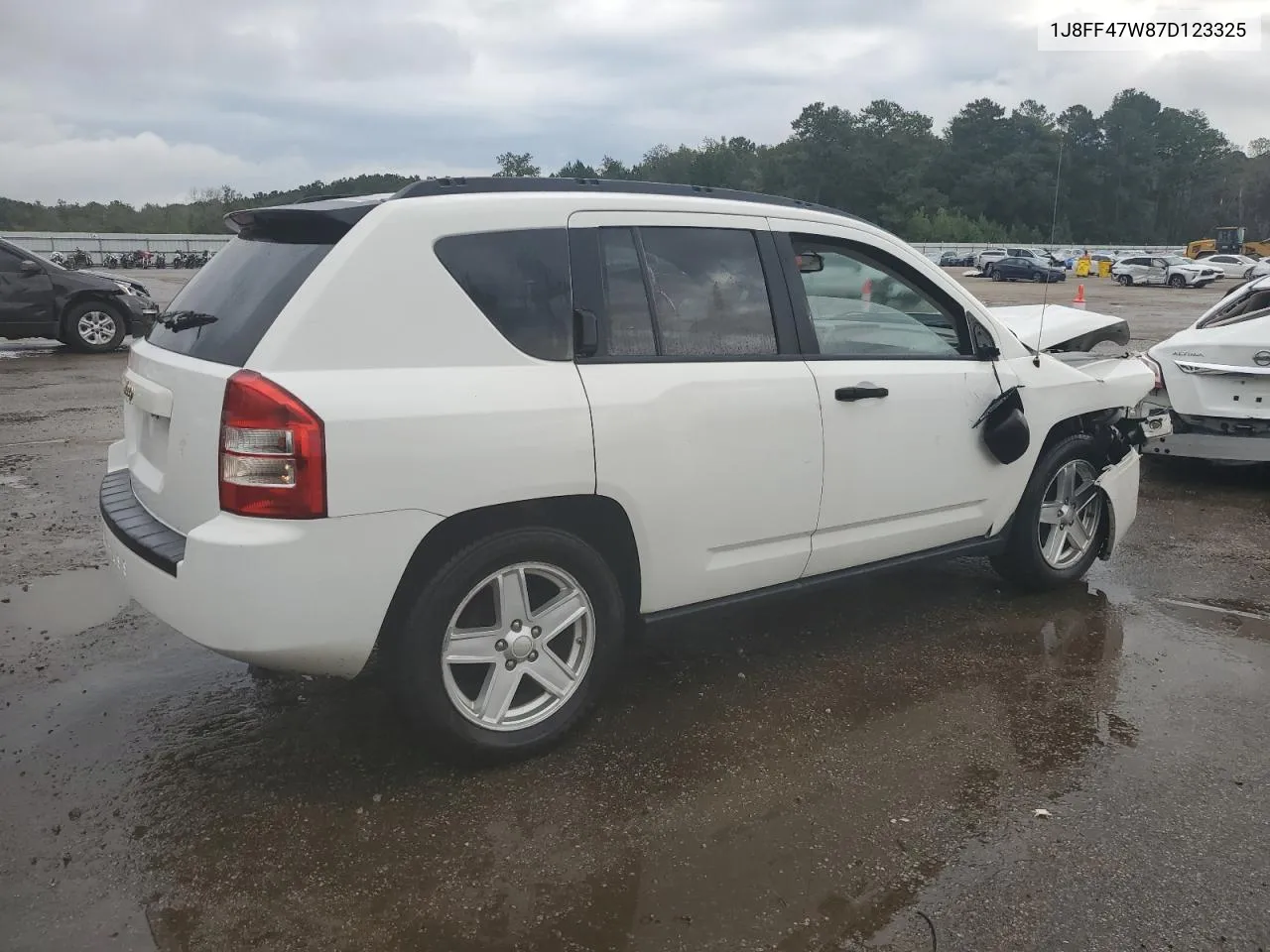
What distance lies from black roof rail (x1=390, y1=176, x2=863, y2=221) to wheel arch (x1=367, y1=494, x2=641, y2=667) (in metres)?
1.02

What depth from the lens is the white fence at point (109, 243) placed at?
52781 mm

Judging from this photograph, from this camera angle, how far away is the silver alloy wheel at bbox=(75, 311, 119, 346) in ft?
46.9

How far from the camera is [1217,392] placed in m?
6.87

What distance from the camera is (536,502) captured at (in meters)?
3.17

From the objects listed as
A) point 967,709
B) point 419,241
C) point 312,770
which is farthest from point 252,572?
point 967,709

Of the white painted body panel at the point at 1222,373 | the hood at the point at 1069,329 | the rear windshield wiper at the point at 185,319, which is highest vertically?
the rear windshield wiper at the point at 185,319

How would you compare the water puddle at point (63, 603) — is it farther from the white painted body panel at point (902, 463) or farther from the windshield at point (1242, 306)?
the windshield at point (1242, 306)

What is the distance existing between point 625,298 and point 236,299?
1250 mm

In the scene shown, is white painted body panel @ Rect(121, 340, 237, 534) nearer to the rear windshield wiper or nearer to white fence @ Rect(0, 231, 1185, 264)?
the rear windshield wiper

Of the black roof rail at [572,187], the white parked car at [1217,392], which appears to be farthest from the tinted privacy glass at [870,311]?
the white parked car at [1217,392]

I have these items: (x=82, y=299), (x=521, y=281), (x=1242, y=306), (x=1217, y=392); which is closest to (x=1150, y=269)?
(x=1242, y=306)

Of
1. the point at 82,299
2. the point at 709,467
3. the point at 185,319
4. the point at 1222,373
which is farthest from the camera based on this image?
the point at 82,299

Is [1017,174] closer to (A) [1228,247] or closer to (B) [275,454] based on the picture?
(A) [1228,247]

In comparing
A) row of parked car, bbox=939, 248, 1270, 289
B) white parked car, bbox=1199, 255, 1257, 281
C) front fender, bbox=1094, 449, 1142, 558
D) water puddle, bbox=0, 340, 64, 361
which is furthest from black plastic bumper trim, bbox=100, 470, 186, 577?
white parked car, bbox=1199, 255, 1257, 281
